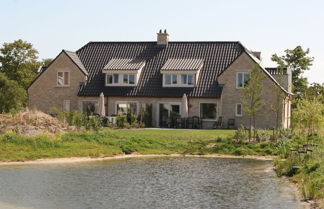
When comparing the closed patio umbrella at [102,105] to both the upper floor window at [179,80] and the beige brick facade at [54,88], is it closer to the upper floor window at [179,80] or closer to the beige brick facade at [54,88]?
the beige brick facade at [54,88]

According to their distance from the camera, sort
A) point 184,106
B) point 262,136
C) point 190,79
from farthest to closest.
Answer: point 190,79, point 184,106, point 262,136

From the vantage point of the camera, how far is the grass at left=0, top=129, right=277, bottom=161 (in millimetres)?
28234

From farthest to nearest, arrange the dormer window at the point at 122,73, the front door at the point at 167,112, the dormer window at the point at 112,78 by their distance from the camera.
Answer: the dormer window at the point at 112,78 < the dormer window at the point at 122,73 < the front door at the point at 167,112

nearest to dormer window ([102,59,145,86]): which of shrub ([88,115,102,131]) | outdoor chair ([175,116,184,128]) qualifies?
outdoor chair ([175,116,184,128])

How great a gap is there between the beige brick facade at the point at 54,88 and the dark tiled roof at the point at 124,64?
2.62 metres

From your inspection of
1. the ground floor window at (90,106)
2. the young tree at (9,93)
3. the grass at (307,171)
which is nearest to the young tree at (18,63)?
the young tree at (9,93)

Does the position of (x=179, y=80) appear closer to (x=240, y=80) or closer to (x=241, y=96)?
(x=240, y=80)

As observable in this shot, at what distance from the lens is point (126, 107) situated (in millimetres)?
48000

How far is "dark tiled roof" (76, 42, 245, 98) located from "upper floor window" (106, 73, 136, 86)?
0.47m

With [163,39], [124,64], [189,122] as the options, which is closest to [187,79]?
[189,122]

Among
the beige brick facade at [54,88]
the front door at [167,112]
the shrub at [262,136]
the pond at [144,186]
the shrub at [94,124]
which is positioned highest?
the beige brick facade at [54,88]

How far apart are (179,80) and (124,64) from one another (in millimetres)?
5261

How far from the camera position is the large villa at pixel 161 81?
1805 inches

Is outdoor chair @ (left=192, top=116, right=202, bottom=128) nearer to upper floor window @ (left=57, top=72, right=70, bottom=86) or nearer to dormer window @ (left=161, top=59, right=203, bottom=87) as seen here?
dormer window @ (left=161, top=59, right=203, bottom=87)
